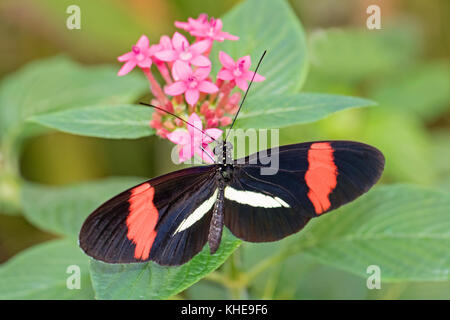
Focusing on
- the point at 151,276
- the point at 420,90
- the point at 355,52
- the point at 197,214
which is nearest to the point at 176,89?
the point at 197,214

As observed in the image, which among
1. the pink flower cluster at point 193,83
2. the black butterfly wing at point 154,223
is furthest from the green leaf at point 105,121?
the black butterfly wing at point 154,223

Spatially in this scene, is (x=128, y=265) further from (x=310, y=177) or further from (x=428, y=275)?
(x=428, y=275)

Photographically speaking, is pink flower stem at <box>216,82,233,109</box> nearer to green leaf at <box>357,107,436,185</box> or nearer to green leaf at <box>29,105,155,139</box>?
green leaf at <box>29,105,155,139</box>

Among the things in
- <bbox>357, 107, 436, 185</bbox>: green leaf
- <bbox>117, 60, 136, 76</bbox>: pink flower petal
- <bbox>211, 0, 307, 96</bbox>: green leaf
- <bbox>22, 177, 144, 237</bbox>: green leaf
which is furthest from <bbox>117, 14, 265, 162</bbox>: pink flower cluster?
<bbox>357, 107, 436, 185</bbox>: green leaf

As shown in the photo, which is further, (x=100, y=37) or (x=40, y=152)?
(x=100, y=37)

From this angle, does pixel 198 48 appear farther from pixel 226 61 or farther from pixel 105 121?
pixel 105 121

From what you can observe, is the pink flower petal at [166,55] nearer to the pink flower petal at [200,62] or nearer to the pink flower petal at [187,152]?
the pink flower petal at [200,62]
